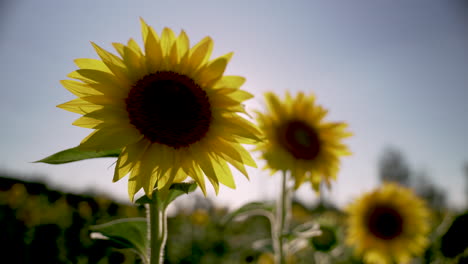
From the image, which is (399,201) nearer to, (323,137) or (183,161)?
(323,137)

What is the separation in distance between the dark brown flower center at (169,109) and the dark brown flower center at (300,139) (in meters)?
1.31

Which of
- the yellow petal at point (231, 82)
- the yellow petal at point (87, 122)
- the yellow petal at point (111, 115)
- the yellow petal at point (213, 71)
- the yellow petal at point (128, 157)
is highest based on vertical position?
the yellow petal at point (213, 71)

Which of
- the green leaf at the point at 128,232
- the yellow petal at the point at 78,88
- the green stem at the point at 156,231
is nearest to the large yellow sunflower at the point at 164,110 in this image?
the yellow petal at the point at 78,88

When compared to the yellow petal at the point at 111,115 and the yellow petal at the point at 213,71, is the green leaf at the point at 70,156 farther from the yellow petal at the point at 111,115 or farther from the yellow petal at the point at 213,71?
the yellow petal at the point at 213,71

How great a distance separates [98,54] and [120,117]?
0.31m

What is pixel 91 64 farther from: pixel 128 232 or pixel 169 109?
pixel 128 232

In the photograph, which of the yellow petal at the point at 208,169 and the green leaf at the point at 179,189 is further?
the yellow petal at the point at 208,169

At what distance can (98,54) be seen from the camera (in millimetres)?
1430

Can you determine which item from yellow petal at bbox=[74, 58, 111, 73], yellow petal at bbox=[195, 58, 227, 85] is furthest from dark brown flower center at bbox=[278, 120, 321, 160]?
yellow petal at bbox=[74, 58, 111, 73]

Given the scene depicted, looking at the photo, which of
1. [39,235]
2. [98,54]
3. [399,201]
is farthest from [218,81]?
[399,201]

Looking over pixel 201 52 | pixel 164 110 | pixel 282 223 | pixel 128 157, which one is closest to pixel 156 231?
pixel 128 157

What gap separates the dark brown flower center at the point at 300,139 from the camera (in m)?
2.92

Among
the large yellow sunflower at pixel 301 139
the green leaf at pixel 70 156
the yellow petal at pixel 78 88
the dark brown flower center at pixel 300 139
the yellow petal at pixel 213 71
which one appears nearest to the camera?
the green leaf at pixel 70 156

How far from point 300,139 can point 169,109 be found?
66.5 inches
